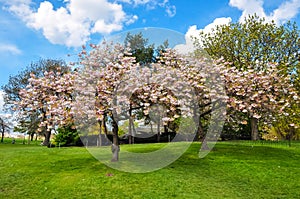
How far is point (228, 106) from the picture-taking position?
42.3 ft

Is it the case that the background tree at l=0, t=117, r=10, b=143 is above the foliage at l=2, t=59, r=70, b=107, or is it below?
below

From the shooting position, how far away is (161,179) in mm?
10289

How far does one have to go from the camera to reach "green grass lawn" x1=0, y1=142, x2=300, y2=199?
30.2 feet

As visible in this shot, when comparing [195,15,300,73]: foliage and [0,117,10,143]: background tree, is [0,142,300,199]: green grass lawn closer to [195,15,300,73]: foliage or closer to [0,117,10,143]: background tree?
[195,15,300,73]: foliage

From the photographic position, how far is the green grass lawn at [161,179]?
362 inches

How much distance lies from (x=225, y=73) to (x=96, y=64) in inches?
253

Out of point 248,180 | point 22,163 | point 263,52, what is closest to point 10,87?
point 22,163

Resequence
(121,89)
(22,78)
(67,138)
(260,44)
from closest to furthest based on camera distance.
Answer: (121,89) < (260,44) < (67,138) < (22,78)

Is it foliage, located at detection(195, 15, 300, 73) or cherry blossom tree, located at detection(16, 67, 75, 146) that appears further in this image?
foliage, located at detection(195, 15, 300, 73)

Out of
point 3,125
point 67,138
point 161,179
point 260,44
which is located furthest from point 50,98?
point 3,125

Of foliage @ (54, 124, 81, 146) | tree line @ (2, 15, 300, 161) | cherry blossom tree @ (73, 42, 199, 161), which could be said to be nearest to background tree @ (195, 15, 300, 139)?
tree line @ (2, 15, 300, 161)

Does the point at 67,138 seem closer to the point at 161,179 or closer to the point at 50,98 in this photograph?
the point at 50,98

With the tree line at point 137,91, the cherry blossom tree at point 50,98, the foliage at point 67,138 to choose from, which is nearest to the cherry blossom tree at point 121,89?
the tree line at point 137,91

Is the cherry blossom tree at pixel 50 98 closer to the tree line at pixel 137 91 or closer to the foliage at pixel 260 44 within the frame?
the tree line at pixel 137 91
